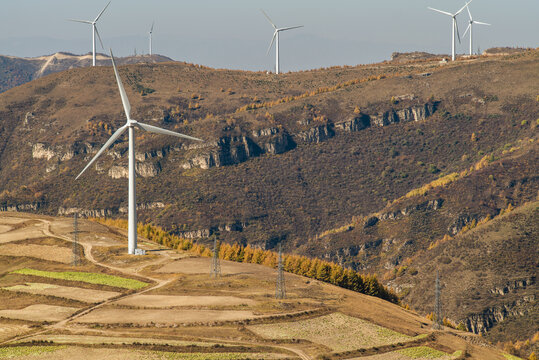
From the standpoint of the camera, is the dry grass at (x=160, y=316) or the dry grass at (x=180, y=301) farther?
the dry grass at (x=180, y=301)

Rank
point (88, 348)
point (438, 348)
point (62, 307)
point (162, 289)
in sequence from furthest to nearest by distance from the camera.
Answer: point (162, 289)
point (62, 307)
point (438, 348)
point (88, 348)

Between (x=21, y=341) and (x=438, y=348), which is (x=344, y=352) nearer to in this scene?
(x=438, y=348)

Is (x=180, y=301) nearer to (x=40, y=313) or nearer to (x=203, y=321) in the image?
(x=203, y=321)

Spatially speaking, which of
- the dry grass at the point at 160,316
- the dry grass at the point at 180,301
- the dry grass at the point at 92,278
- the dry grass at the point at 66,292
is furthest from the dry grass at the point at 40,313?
the dry grass at the point at 92,278

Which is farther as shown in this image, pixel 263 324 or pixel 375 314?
pixel 375 314

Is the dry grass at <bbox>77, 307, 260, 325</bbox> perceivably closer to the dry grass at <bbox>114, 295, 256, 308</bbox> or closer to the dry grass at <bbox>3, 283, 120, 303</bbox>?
the dry grass at <bbox>114, 295, 256, 308</bbox>

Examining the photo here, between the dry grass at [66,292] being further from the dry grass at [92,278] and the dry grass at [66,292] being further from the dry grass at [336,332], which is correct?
the dry grass at [336,332]

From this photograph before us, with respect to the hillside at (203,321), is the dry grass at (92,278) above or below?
above

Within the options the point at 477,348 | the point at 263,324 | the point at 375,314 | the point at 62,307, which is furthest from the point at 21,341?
the point at 477,348
